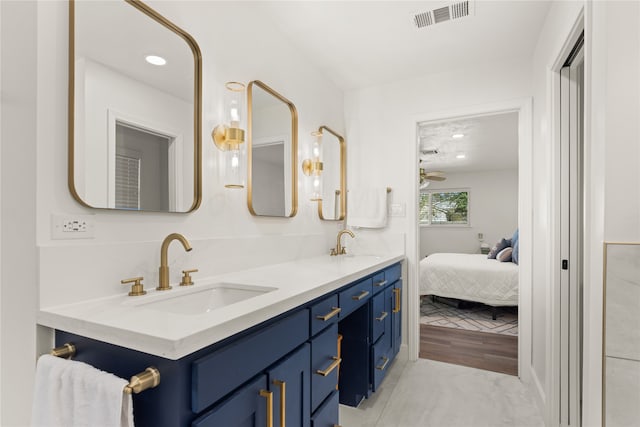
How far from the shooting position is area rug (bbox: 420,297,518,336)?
144 inches

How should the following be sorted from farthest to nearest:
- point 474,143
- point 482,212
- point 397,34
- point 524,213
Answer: point 482,212, point 474,143, point 524,213, point 397,34

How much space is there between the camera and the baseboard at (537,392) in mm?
2014

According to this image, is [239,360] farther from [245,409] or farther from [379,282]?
[379,282]

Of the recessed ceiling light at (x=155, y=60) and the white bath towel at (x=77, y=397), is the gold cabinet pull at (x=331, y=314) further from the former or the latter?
the recessed ceiling light at (x=155, y=60)

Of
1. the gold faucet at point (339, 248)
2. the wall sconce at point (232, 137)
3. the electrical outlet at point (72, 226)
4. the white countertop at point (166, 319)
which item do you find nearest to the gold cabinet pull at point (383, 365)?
the gold faucet at point (339, 248)

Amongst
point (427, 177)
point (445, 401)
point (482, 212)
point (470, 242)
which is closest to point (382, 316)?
point (445, 401)

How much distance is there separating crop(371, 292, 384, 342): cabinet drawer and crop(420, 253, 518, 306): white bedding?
7.46 ft

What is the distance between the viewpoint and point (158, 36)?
1396mm

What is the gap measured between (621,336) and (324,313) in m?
0.95

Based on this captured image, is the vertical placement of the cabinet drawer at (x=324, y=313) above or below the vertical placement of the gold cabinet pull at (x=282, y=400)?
above

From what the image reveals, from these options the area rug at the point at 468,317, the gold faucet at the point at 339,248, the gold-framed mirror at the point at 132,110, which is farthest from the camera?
the area rug at the point at 468,317

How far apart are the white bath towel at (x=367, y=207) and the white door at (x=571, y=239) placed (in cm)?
128

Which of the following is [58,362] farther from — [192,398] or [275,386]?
[275,386]

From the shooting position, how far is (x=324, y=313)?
1382mm
